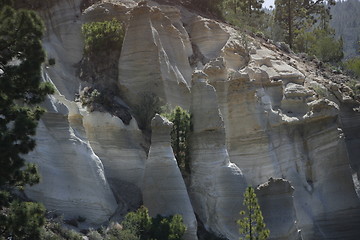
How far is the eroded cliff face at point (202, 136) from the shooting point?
23.2m

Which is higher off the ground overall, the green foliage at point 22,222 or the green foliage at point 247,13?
the green foliage at point 247,13

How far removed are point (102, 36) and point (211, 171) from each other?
28.4 feet

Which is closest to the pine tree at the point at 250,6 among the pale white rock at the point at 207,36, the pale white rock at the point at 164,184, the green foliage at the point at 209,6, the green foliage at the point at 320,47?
the green foliage at the point at 320,47

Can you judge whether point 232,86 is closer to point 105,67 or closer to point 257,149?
point 257,149

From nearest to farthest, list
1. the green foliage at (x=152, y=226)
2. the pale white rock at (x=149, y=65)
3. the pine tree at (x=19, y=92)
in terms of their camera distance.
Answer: the pine tree at (x=19, y=92) < the green foliage at (x=152, y=226) < the pale white rock at (x=149, y=65)

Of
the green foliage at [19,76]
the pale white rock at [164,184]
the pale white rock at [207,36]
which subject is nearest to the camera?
the green foliage at [19,76]

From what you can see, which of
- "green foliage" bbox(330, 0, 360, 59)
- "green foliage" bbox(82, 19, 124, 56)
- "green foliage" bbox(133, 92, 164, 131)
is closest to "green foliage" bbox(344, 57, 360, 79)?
"green foliage" bbox(82, 19, 124, 56)

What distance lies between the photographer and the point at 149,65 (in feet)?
96.1

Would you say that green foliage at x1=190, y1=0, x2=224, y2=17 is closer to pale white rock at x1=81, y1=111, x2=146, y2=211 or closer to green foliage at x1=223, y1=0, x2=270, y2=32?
green foliage at x1=223, y1=0, x2=270, y2=32

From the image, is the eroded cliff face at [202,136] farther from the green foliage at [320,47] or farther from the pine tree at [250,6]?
the pine tree at [250,6]

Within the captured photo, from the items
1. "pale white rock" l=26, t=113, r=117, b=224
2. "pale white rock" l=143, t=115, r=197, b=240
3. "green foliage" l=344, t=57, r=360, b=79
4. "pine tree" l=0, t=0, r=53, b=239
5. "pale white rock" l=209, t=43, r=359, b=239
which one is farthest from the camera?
"green foliage" l=344, t=57, r=360, b=79

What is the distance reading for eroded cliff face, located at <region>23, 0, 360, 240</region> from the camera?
2325cm

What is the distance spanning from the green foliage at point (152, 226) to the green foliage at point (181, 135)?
4.46m

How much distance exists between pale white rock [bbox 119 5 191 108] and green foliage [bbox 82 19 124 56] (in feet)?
2.27
